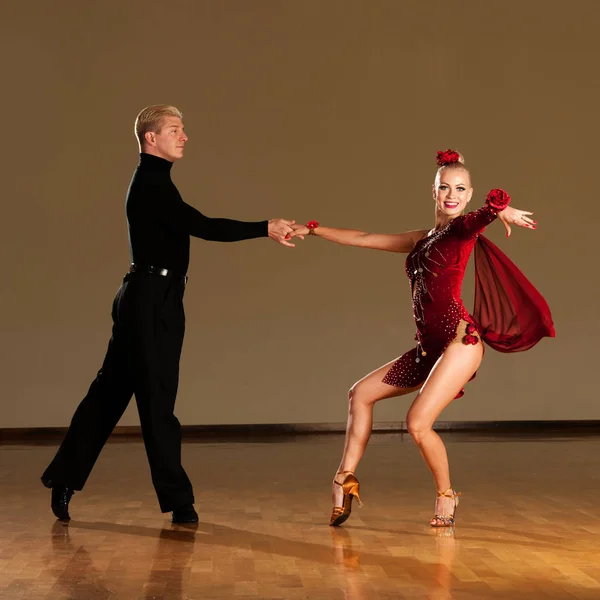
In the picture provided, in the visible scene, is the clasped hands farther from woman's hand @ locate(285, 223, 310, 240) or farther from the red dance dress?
the red dance dress

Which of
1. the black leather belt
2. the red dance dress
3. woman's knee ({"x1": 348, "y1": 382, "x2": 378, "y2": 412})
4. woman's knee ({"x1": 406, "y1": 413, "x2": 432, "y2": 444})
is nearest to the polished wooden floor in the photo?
woman's knee ({"x1": 406, "y1": 413, "x2": 432, "y2": 444})

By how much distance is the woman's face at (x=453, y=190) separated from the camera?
4.24 m

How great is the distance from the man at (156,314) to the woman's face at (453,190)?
2.09ft

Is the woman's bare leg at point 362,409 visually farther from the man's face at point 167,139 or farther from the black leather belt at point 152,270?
the man's face at point 167,139

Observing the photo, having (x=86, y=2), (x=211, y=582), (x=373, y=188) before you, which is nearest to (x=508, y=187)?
(x=373, y=188)

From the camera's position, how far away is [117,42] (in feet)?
26.2

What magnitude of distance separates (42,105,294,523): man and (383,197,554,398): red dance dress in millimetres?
610

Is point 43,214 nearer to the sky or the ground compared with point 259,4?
nearer to the ground

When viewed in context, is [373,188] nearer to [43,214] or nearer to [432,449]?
[43,214]

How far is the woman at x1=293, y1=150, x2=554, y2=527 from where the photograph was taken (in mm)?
4086

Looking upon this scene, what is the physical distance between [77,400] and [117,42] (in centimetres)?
270

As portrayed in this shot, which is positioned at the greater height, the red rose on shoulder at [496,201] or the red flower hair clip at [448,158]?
the red flower hair clip at [448,158]

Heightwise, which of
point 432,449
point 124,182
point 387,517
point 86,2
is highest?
point 86,2

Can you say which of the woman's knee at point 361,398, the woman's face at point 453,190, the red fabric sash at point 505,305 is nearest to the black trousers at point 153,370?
the woman's knee at point 361,398
